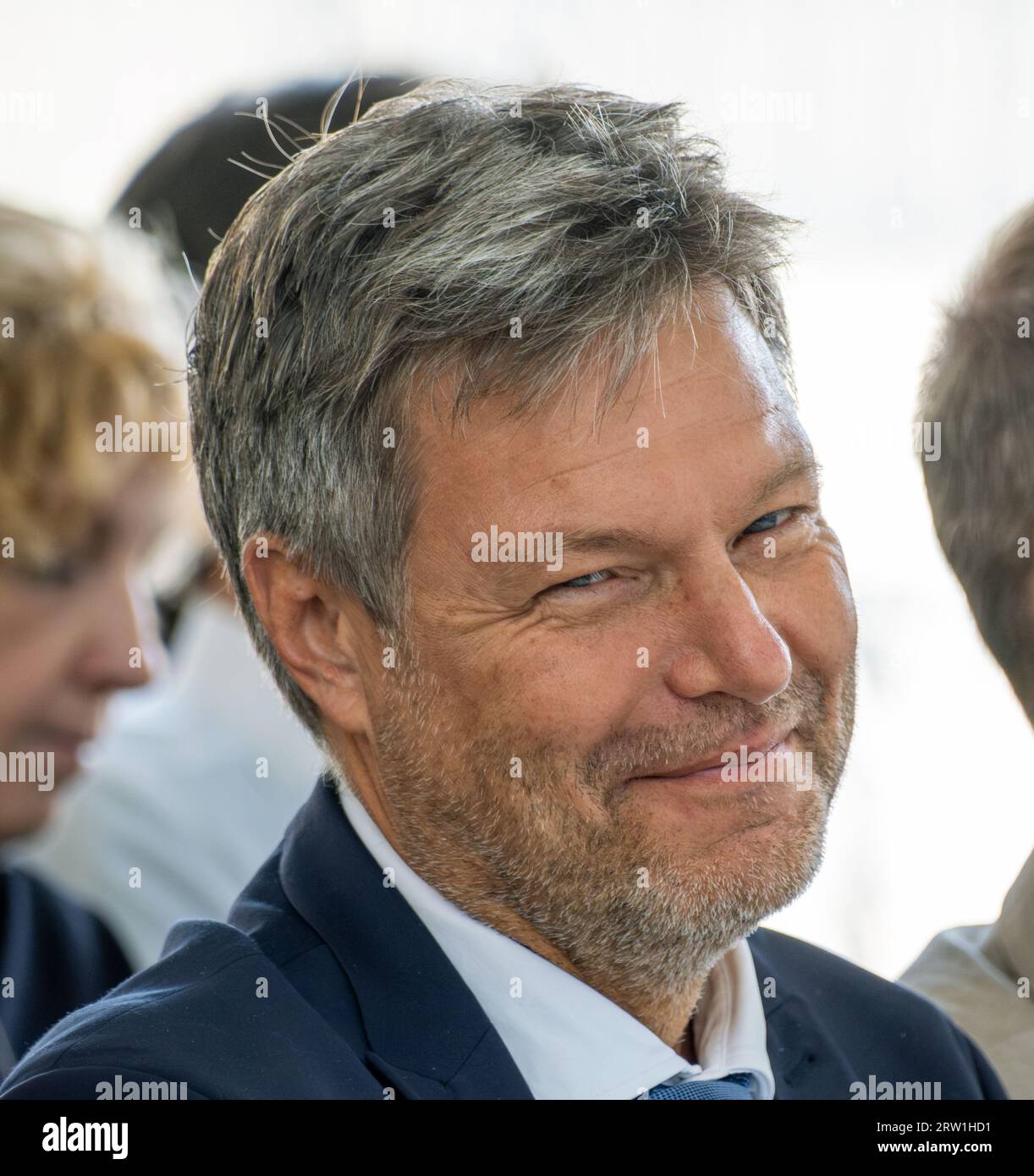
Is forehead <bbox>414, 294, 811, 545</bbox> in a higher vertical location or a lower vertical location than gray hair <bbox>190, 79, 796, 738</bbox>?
lower

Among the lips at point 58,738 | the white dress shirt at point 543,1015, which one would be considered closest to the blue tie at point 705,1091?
the white dress shirt at point 543,1015

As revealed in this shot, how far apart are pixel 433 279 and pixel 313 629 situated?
32cm

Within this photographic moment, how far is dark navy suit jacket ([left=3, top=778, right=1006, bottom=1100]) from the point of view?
1.00 meters

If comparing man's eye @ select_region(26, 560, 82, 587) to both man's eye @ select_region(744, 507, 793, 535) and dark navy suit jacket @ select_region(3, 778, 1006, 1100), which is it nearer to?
dark navy suit jacket @ select_region(3, 778, 1006, 1100)

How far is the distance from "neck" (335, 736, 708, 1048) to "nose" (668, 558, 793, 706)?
0.78 feet

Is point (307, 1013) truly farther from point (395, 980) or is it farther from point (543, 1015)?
point (543, 1015)

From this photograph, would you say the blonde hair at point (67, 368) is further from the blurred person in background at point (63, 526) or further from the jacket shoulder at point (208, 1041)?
the jacket shoulder at point (208, 1041)

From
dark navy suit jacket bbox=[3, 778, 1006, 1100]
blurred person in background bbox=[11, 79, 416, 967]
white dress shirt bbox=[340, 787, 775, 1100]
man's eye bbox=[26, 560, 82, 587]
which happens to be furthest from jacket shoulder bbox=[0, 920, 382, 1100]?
man's eye bbox=[26, 560, 82, 587]

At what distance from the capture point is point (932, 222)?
57.9 inches

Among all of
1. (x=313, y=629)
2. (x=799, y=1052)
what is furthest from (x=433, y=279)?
(x=799, y=1052)

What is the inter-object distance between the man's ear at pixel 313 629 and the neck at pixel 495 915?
46mm
